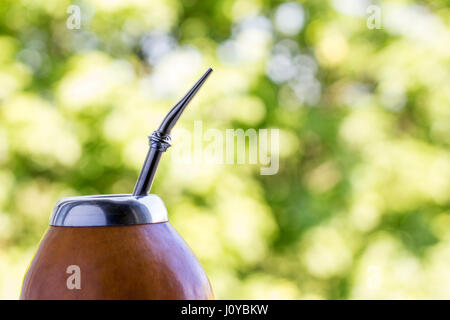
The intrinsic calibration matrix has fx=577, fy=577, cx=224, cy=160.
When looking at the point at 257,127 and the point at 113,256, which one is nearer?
the point at 113,256

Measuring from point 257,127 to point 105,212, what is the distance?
5.49ft

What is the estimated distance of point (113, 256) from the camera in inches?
15.1

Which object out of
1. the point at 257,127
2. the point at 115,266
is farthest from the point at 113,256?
the point at 257,127

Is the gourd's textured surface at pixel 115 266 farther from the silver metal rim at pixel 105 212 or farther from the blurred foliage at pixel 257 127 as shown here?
the blurred foliage at pixel 257 127

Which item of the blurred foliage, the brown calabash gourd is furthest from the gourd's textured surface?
the blurred foliage

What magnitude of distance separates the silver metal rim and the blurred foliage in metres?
1.43

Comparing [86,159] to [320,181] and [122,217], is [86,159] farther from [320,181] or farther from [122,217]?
[122,217]

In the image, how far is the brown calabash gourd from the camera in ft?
1.24

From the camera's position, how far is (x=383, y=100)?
7.19ft

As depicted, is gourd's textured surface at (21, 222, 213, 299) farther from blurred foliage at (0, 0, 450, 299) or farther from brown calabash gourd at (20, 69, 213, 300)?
blurred foliage at (0, 0, 450, 299)

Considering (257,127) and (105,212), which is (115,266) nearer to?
(105,212)
